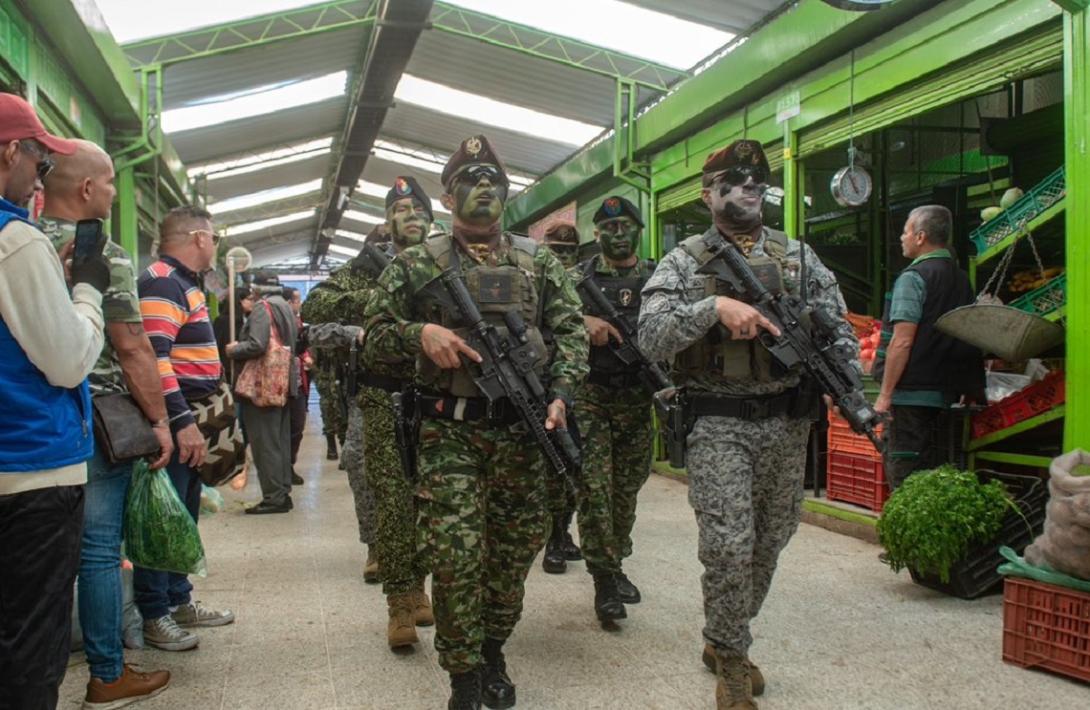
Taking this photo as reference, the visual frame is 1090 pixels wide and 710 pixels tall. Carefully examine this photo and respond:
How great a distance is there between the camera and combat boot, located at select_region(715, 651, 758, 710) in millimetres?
2846

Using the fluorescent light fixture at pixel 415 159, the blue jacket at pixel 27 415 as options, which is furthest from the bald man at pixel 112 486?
the fluorescent light fixture at pixel 415 159

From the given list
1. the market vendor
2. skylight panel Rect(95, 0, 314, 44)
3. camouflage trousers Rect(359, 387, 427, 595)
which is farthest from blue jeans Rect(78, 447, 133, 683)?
skylight panel Rect(95, 0, 314, 44)

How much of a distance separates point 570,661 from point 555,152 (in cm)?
1002

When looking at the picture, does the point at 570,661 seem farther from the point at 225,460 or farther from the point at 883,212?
the point at 883,212

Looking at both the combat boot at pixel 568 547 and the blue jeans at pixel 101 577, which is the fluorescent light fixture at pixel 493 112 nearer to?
the combat boot at pixel 568 547

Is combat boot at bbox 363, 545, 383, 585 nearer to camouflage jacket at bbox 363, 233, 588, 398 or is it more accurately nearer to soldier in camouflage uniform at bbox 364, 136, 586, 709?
soldier in camouflage uniform at bbox 364, 136, 586, 709

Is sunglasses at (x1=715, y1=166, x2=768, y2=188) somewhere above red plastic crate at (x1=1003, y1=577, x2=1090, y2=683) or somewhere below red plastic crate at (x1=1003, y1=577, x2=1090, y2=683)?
above

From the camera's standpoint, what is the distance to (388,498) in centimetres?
386

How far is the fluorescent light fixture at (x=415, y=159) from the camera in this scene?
48.4 ft

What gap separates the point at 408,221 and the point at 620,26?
4.87 m

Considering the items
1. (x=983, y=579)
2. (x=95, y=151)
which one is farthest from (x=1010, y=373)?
(x=95, y=151)

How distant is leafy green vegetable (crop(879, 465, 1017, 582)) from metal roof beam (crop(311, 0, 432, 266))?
6.45m

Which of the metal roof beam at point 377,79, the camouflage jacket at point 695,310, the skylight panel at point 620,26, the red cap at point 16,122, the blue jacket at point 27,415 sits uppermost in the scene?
A: the metal roof beam at point 377,79

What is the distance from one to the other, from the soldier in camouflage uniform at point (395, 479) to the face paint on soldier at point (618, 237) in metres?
0.91
